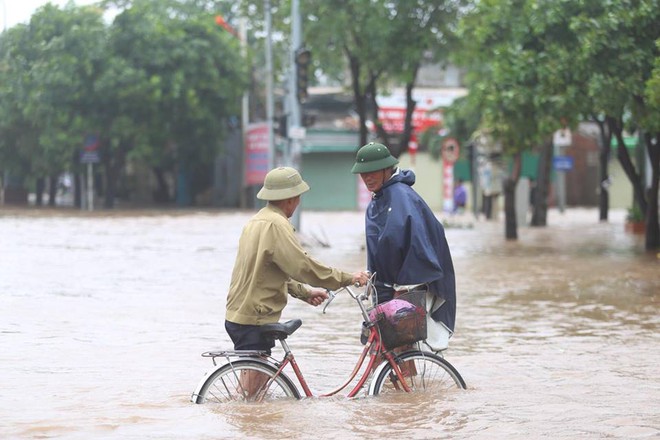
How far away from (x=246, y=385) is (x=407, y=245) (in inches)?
53.8

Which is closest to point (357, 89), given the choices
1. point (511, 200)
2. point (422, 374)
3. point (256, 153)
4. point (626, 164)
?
point (511, 200)

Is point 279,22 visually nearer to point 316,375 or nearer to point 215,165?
point 215,165

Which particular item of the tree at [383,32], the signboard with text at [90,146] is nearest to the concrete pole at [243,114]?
the signboard with text at [90,146]

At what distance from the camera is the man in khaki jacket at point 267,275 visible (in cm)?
687

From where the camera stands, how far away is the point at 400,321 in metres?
7.16

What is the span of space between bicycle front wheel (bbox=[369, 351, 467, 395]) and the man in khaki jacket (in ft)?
1.98

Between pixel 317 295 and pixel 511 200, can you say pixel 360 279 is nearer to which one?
pixel 317 295

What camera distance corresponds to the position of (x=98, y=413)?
751cm

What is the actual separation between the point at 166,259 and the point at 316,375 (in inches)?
476

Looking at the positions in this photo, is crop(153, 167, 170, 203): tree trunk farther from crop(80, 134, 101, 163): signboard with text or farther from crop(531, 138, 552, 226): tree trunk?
crop(531, 138, 552, 226): tree trunk

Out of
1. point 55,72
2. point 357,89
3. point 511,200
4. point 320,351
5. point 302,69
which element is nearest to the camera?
point 320,351

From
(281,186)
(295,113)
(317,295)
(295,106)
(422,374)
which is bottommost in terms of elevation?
(422,374)

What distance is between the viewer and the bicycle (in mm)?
6855

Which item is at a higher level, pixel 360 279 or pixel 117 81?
pixel 117 81
